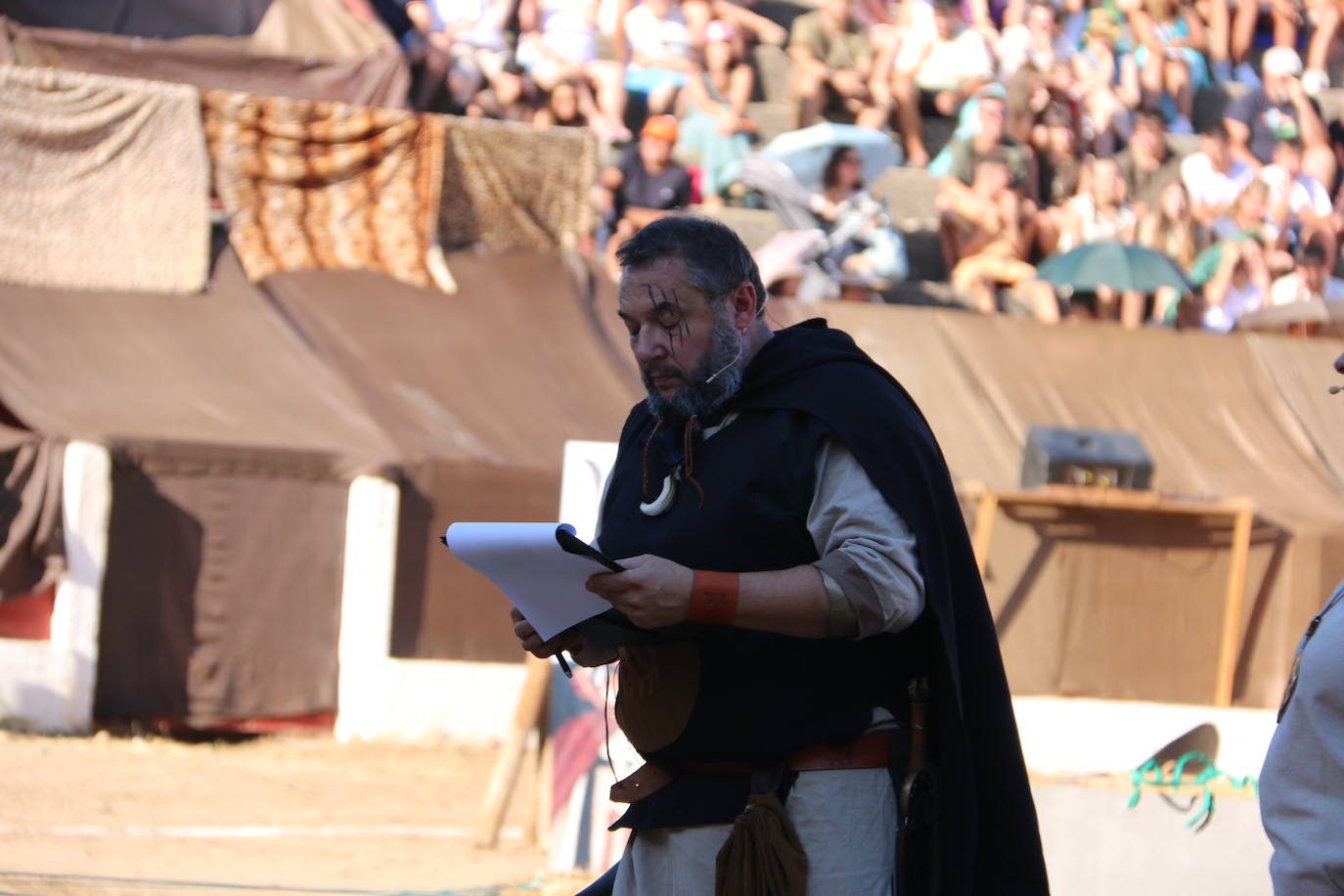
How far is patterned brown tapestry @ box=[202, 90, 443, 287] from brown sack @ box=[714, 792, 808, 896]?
807cm

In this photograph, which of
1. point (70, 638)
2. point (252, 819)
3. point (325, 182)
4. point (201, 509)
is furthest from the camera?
point (325, 182)

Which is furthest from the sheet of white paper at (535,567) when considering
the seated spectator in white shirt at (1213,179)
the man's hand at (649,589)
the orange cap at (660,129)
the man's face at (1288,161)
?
the man's face at (1288,161)

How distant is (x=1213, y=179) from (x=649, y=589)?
1140cm

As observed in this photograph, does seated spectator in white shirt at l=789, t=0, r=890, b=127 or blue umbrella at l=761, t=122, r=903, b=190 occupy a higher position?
seated spectator in white shirt at l=789, t=0, r=890, b=127

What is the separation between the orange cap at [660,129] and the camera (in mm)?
10734

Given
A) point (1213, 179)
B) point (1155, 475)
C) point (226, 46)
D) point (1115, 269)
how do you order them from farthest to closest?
point (1213, 179) → point (1115, 269) → point (226, 46) → point (1155, 475)

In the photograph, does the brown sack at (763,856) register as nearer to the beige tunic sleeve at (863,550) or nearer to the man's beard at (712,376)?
the beige tunic sleeve at (863,550)

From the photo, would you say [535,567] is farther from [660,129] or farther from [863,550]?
[660,129]

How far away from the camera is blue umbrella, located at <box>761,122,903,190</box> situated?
11.2m

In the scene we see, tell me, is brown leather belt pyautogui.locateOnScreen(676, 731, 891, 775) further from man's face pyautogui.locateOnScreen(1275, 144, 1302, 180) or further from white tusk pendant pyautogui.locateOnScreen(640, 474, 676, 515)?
man's face pyautogui.locateOnScreen(1275, 144, 1302, 180)

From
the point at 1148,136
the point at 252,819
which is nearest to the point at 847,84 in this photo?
the point at 1148,136

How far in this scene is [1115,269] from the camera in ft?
35.6

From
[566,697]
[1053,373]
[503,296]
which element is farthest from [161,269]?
[1053,373]

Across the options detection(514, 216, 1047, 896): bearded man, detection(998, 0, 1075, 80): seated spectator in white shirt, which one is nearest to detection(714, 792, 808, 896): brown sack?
detection(514, 216, 1047, 896): bearded man
